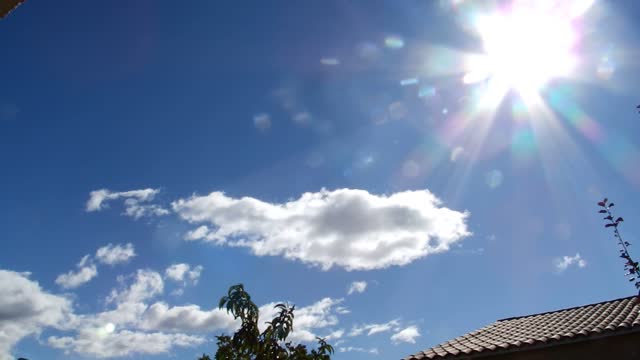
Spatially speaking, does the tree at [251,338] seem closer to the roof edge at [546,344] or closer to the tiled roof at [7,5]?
the roof edge at [546,344]

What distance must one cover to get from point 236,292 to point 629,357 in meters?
8.11

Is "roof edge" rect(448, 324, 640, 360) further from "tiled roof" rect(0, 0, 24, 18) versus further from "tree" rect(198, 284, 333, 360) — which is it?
"tiled roof" rect(0, 0, 24, 18)

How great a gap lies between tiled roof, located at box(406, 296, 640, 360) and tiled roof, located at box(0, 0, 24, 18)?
10090mm

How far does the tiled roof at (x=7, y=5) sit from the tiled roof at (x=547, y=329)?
1009cm

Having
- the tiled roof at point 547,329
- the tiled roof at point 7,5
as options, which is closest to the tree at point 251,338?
the tiled roof at point 547,329

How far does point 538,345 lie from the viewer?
376 inches

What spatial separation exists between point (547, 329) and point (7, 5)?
1201cm

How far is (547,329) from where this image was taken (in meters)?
11.2

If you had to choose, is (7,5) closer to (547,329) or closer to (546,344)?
(546,344)

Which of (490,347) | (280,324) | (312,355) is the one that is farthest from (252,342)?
(490,347)

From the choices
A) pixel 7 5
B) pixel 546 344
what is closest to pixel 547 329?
pixel 546 344

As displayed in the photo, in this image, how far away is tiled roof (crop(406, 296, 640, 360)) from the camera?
9.45 metres

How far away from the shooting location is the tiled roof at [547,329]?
31.0ft

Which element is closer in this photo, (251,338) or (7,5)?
(7,5)
